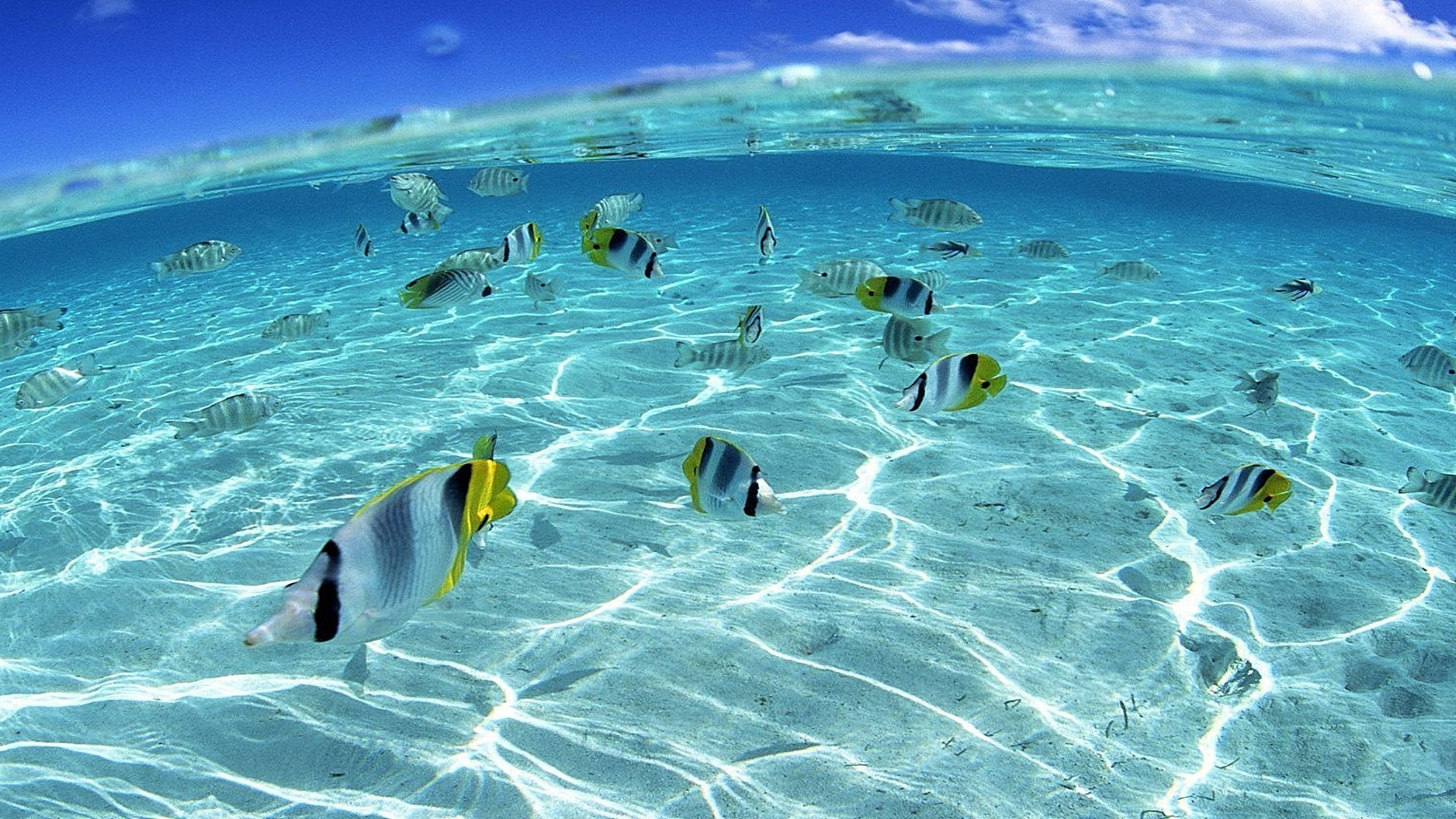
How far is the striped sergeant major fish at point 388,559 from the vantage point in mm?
1550

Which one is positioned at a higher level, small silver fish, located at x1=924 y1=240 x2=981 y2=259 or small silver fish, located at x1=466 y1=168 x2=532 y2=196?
small silver fish, located at x1=466 y1=168 x2=532 y2=196

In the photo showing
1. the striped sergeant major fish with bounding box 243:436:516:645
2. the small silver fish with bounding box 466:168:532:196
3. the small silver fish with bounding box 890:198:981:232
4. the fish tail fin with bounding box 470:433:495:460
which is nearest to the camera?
the striped sergeant major fish with bounding box 243:436:516:645

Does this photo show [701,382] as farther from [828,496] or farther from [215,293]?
[215,293]

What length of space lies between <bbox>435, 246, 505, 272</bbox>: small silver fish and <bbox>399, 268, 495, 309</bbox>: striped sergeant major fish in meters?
1.22

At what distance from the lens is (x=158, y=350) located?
12000 mm

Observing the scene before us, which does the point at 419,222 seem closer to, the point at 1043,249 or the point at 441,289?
the point at 441,289

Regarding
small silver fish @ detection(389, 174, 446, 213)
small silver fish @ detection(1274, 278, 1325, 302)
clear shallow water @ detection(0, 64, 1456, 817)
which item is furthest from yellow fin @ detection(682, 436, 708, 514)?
small silver fish @ detection(1274, 278, 1325, 302)

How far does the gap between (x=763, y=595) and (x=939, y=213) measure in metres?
4.50

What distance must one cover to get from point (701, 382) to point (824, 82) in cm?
1102

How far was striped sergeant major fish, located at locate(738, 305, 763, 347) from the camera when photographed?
5.67 meters

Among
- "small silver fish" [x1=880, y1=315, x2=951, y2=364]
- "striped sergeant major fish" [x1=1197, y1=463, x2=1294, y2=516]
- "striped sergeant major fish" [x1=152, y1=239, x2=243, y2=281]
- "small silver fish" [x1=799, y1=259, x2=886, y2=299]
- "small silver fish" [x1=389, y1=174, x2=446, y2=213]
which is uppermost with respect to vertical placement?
"small silver fish" [x1=389, y1=174, x2=446, y2=213]

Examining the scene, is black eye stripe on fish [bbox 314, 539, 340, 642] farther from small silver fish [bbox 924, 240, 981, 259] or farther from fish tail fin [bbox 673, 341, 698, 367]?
small silver fish [bbox 924, 240, 981, 259]

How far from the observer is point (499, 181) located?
8.27m

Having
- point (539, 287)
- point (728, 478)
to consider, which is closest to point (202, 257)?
point (539, 287)
